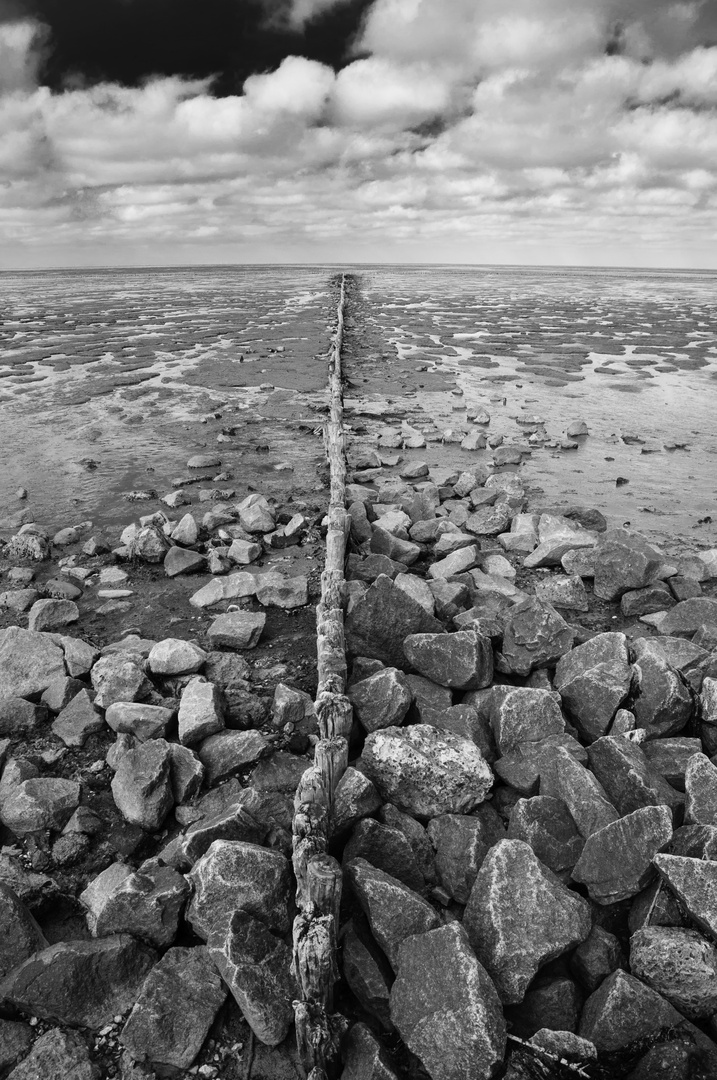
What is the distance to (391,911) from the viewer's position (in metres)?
3.66

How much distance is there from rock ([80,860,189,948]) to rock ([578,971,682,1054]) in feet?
7.87

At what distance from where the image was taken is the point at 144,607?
774cm

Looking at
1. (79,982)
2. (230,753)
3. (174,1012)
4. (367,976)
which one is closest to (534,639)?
(230,753)

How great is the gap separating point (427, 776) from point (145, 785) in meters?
2.11

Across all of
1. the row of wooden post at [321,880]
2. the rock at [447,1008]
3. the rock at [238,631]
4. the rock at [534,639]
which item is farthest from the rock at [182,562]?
the rock at [447,1008]

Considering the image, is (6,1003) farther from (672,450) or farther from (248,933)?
(672,450)

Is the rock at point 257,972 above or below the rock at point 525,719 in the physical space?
below

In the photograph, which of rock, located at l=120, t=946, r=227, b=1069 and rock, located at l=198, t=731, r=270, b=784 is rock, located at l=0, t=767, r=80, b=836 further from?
rock, located at l=120, t=946, r=227, b=1069

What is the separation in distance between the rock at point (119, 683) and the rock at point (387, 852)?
8.49 ft

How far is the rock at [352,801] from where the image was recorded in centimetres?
431

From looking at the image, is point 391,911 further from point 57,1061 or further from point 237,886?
point 57,1061

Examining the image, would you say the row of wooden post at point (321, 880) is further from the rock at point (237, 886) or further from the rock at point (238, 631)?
the rock at point (238, 631)

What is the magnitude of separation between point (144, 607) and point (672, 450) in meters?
12.6

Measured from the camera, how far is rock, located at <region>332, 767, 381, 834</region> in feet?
→ 14.1
